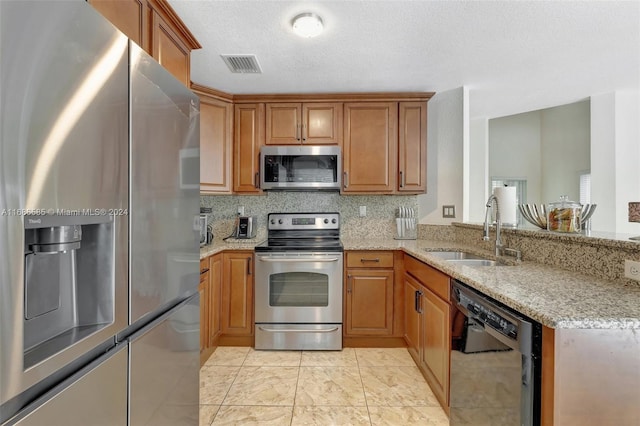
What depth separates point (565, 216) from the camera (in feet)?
5.37

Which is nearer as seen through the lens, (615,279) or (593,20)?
(615,279)

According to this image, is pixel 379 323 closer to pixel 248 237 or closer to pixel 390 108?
pixel 248 237

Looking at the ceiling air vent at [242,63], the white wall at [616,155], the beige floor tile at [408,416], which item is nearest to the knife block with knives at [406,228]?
the beige floor tile at [408,416]

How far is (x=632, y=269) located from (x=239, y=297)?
95.9 inches

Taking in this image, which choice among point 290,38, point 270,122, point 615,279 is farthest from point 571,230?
point 270,122

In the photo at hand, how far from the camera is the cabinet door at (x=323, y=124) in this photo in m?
2.82

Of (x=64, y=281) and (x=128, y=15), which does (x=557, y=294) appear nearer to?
(x=64, y=281)

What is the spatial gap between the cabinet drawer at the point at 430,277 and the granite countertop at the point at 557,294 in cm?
9

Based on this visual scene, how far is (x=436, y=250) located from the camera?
2.39 metres

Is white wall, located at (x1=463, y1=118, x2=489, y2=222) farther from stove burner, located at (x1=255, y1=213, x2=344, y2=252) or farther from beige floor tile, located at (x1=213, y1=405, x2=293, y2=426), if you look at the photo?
beige floor tile, located at (x1=213, y1=405, x2=293, y2=426)

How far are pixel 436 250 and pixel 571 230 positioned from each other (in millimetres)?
914

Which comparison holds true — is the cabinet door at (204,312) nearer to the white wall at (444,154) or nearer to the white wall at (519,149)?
the white wall at (444,154)

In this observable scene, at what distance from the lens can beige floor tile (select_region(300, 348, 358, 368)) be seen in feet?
7.50

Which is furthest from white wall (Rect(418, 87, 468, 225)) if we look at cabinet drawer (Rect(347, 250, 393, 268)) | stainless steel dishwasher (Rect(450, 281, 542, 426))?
stainless steel dishwasher (Rect(450, 281, 542, 426))
